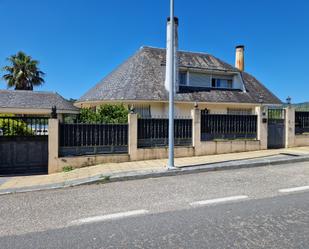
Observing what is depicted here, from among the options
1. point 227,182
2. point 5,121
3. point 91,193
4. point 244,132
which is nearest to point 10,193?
point 91,193

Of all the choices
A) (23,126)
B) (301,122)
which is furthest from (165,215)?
(301,122)

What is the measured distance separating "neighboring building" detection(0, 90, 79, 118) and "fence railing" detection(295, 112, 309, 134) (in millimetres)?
15748

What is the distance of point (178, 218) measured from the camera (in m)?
4.39

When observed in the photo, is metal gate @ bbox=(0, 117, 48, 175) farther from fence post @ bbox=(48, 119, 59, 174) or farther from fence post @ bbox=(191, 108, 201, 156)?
fence post @ bbox=(191, 108, 201, 156)

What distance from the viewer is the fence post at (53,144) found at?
9.31 m

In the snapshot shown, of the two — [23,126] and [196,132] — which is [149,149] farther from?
[23,126]

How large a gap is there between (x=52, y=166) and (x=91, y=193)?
3807 mm

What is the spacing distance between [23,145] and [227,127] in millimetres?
8511

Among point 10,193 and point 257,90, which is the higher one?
point 257,90

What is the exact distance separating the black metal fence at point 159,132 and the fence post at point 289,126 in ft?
17.2

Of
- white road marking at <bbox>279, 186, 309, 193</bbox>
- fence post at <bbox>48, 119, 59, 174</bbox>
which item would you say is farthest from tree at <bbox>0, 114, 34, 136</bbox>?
white road marking at <bbox>279, 186, 309, 193</bbox>

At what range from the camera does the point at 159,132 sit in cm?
1060

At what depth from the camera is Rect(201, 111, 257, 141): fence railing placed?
11328 millimetres

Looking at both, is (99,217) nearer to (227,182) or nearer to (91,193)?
(91,193)
